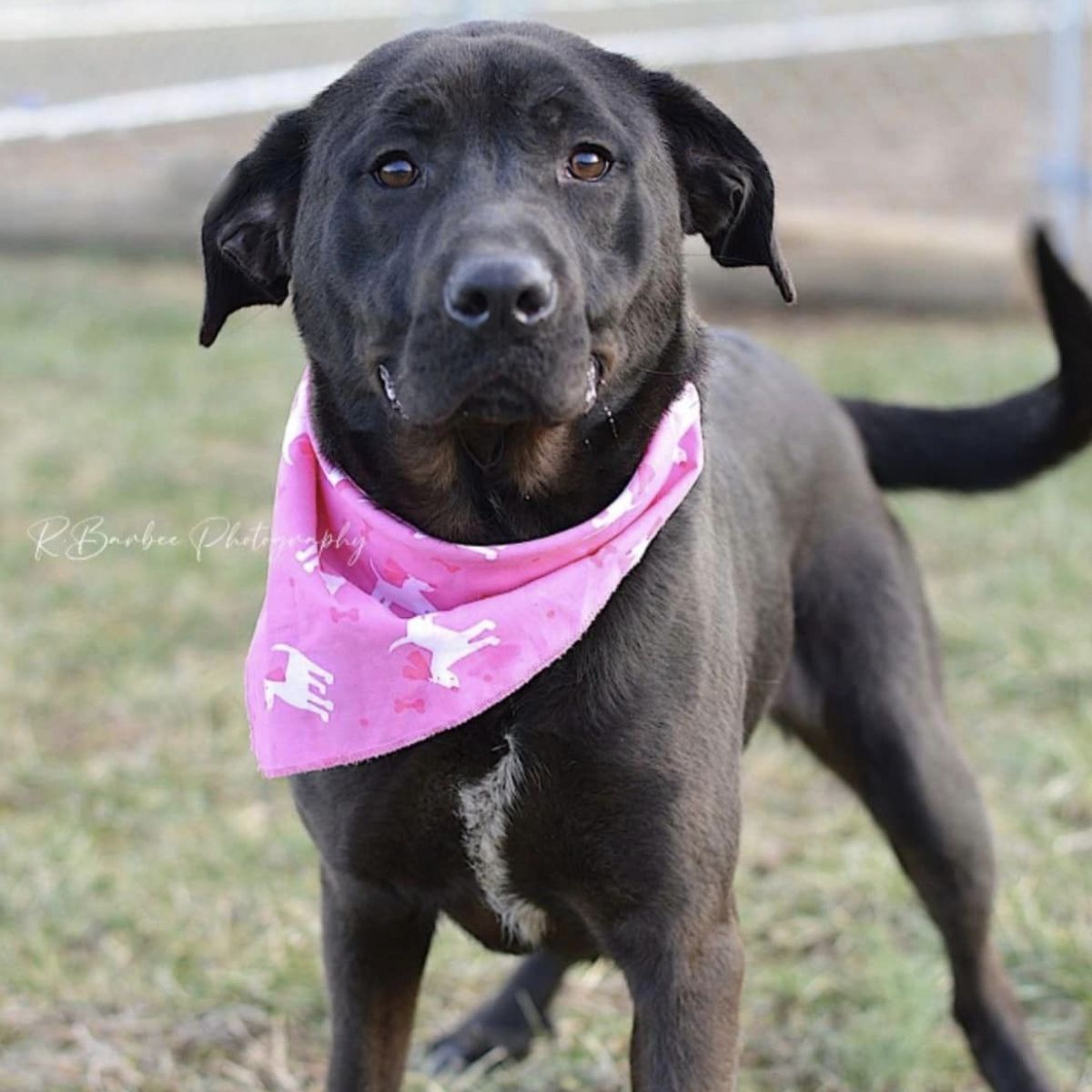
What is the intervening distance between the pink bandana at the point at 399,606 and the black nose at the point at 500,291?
421 mm

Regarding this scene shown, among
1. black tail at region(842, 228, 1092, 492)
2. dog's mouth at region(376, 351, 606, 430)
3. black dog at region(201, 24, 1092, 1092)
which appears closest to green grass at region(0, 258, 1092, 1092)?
black dog at region(201, 24, 1092, 1092)

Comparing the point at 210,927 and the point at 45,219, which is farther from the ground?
the point at 210,927

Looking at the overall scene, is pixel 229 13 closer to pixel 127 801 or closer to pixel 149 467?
pixel 149 467

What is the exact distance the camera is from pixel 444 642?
262 centimetres

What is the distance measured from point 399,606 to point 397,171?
2.09ft

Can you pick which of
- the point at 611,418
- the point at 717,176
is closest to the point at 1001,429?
the point at 717,176

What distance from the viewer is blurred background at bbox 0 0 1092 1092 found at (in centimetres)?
360

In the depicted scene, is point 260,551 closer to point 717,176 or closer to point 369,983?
point 369,983

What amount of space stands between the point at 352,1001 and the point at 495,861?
41 centimetres

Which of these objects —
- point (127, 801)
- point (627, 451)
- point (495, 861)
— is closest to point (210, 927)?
point (127, 801)

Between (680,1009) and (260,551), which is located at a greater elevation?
(680,1009)

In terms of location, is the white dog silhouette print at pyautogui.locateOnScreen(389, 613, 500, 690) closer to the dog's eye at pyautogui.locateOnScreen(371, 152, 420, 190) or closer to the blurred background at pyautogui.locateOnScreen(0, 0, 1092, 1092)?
the dog's eye at pyautogui.locateOnScreen(371, 152, 420, 190)

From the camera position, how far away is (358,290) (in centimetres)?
254

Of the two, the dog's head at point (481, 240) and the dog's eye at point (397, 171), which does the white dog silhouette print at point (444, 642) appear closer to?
the dog's head at point (481, 240)
